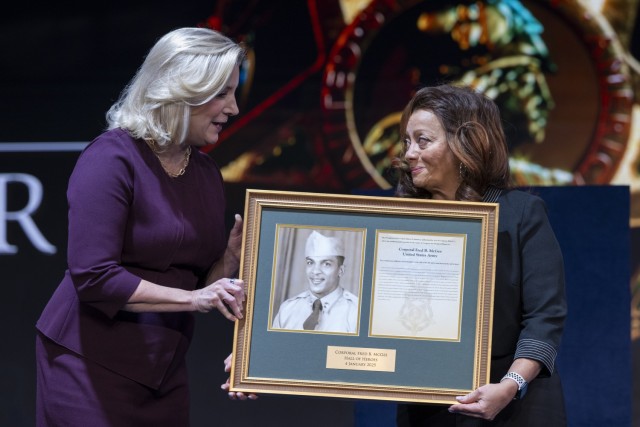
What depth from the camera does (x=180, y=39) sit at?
1.95 m

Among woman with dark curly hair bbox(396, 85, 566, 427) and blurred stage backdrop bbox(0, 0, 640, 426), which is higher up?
blurred stage backdrop bbox(0, 0, 640, 426)

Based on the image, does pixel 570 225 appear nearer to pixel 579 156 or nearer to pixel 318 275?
pixel 579 156

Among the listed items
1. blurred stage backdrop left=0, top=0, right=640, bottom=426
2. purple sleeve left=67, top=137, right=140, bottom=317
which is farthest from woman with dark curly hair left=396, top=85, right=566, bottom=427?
blurred stage backdrop left=0, top=0, right=640, bottom=426

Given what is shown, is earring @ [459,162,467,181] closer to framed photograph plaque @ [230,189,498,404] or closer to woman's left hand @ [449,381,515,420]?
framed photograph plaque @ [230,189,498,404]

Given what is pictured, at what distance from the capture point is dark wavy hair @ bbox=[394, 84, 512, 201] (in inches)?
76.9

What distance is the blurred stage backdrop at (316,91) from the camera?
364 cm

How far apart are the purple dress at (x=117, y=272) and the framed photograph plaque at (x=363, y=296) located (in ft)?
0.66

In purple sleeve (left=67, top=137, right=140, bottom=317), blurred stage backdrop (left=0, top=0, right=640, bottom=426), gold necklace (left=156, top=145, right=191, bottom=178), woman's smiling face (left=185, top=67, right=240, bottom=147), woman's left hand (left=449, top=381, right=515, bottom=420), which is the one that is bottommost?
woman's left hand (left=449, top=381, right=515, bottom=420)

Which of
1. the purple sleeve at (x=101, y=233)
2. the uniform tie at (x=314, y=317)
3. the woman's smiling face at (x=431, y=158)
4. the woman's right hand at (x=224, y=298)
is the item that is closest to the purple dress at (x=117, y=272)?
the purple sleeve at (x=101, y=233)

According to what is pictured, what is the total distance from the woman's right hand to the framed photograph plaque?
29 mm

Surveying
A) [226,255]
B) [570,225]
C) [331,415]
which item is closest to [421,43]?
[570,225]

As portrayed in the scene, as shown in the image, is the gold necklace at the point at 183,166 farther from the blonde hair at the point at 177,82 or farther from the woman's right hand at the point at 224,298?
the woman's right hand at the point at 224,298

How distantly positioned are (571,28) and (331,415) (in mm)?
1825

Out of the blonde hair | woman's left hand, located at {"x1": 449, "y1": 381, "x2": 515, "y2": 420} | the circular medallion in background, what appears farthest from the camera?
the circular medallion in background
